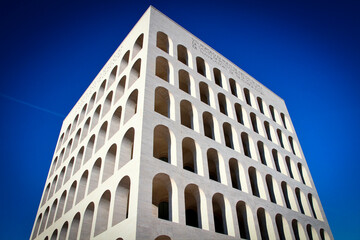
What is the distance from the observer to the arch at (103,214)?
14966 mm

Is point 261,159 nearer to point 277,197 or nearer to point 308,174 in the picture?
point 277,197

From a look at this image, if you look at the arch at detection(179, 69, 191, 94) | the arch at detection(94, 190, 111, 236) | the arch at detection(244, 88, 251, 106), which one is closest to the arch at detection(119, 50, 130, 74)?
the arch at detection(179, 69, 191, 94)

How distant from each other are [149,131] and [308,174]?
64.0 feet

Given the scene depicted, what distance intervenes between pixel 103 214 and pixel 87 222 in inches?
76.3

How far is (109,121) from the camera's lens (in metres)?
20.5

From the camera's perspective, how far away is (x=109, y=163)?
709 inches

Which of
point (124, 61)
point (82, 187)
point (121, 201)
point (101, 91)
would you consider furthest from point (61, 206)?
point (124, 61)

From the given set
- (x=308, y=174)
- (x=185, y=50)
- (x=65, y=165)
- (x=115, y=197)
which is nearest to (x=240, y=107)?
(x=185, y=50)

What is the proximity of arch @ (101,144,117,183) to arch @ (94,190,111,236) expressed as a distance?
1268 millimetres

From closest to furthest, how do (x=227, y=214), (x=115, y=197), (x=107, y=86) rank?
(x=115, y=197) → (x=227, y=214) → (x=107, y=86)

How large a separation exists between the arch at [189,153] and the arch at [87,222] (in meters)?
6.90

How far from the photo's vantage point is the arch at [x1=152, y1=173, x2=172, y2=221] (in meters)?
14.4

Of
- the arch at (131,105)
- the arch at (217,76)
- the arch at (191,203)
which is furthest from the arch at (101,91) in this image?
the arch at (191,203)

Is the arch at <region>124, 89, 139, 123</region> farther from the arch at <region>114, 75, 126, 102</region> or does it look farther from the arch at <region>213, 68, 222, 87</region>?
the arch at <region>213, 68, 222, 87</region>
